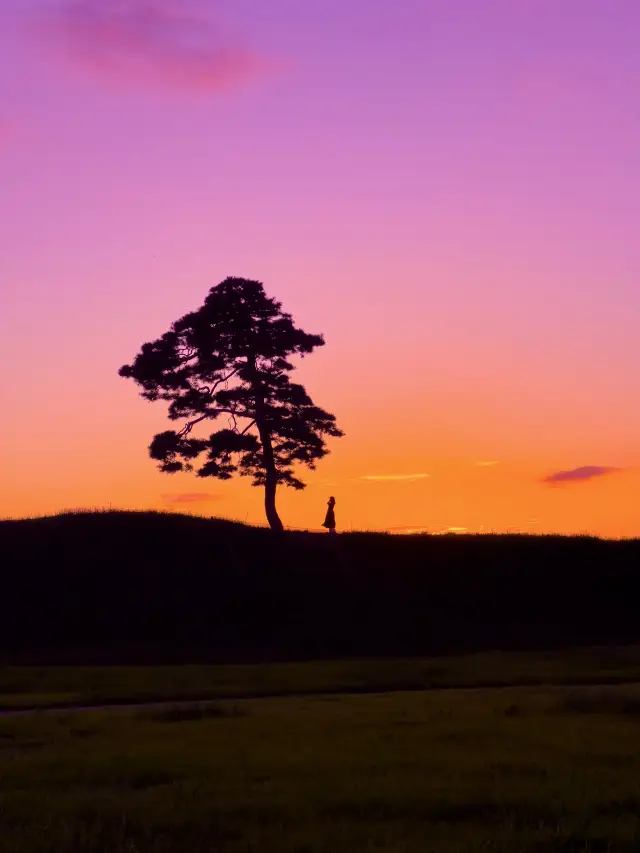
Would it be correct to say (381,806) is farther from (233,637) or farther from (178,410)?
(178,410)

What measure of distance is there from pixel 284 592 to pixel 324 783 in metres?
32.4

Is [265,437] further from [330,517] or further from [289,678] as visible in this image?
[289,678]

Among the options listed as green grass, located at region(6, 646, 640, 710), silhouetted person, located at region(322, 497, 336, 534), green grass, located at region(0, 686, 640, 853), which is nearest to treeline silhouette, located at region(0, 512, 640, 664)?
silhouetted person, located at region(322, 497, 336, 534)

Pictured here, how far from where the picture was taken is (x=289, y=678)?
93.7 ft

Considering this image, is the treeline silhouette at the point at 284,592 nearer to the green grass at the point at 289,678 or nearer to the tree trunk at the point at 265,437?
the tree trunk at the point at 265,437

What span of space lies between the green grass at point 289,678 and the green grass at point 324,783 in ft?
23.3

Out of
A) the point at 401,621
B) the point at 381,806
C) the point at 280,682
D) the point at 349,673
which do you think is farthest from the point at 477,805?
the point at 401,621

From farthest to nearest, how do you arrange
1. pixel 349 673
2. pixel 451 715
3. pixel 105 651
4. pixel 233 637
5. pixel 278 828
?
pixel 233 637
pixel 105 651
pixel 349 673
pixel 451 715
pixel 278 828

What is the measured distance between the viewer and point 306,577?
44844 millimetres

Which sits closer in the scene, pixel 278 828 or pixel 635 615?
pixel 278 828

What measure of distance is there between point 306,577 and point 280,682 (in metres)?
17.2

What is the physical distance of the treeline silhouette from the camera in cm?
3931

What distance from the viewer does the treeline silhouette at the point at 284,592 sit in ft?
129

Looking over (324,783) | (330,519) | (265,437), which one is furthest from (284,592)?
(324,783)
